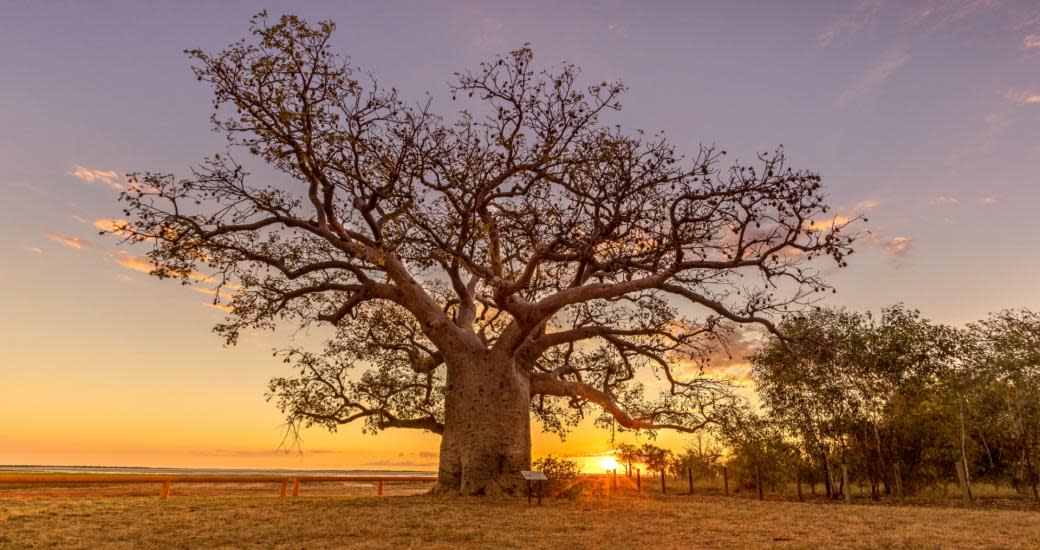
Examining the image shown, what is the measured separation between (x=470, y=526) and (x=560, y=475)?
8.72 meters

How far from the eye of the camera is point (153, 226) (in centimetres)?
1258

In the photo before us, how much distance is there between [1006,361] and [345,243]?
22132 millimetres

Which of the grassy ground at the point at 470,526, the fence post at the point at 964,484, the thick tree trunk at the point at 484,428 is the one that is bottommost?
the fence post at the point at 964,484

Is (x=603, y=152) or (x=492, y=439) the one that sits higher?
(x=603, y=152)

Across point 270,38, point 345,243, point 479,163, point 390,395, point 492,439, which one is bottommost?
point 492,439

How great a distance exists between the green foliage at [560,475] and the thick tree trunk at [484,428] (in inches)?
74.1

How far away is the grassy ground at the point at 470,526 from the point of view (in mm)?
7844

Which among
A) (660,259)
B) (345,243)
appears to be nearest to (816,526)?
(660,259)

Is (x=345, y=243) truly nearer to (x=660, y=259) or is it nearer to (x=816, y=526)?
(x=660, y=259)

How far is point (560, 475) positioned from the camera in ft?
57.5

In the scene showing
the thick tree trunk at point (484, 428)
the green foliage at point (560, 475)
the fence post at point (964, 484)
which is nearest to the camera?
the thick tree trunk at point (484, 428)

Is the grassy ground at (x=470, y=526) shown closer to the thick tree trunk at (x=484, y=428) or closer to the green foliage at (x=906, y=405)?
the thick tree trunk at (x=484, y=428)

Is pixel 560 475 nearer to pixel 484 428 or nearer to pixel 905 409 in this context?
pixel 484 428

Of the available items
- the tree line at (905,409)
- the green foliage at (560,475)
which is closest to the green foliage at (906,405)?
the tree line at (905,409)
